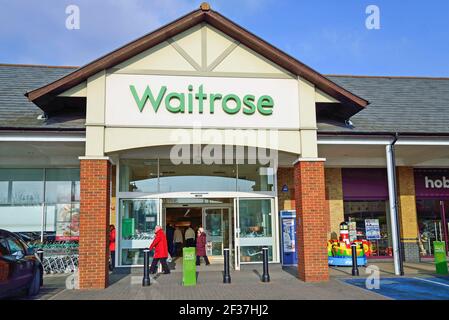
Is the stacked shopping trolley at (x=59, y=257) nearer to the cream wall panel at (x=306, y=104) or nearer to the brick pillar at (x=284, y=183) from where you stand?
the brick pillar at (x=284, y=183)

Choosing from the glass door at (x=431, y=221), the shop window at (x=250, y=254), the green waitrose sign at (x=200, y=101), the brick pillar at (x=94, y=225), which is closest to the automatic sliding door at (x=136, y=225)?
the shop window at (x=250, y=254)

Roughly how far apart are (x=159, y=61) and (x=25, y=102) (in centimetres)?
487

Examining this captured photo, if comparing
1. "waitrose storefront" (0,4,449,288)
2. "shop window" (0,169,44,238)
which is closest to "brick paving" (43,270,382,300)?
"waitrose storefront" (0,4,449,288)

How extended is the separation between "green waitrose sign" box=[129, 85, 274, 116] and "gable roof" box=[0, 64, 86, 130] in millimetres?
1987

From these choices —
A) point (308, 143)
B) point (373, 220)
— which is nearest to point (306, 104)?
point (308, 143)

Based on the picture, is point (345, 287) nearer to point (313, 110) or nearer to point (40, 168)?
point (313, 110)

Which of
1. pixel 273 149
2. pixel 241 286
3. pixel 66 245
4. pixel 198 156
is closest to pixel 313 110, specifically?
pixel 273 149

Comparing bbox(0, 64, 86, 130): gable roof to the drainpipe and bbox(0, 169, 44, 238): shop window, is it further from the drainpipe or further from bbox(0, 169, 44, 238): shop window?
the drainpipe

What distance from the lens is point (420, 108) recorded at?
1562cm

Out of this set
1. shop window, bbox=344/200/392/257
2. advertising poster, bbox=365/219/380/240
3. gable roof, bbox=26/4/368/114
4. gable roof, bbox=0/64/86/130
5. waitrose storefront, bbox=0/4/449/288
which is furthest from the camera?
advertising poster, bbox=365/219/380/240

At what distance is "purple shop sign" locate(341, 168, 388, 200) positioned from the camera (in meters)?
17.5

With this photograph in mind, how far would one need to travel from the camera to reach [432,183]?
59.2ft

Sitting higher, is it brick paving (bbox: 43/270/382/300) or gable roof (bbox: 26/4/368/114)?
gable roof (bbox: 26/4/368/114)
